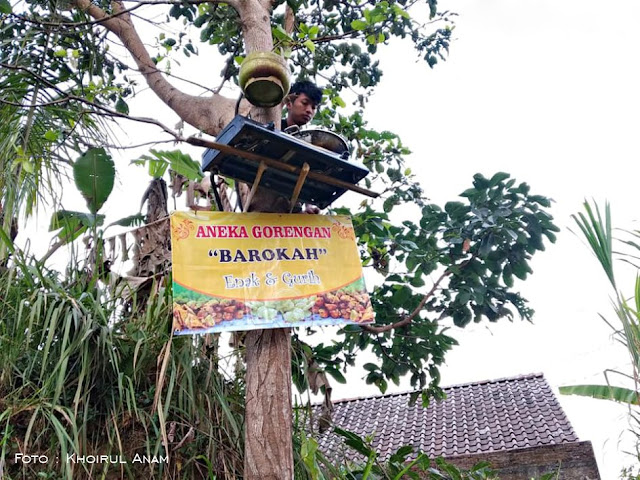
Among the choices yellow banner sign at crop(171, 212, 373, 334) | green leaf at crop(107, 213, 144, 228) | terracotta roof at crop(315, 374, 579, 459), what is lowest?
terracotta roof at crop(315, 374, 579, 459)

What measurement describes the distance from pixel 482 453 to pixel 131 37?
7.47 meters

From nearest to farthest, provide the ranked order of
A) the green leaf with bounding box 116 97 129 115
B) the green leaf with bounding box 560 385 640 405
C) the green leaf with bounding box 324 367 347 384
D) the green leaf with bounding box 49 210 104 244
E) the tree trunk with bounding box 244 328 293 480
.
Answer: the tree trunk with bounding box 244 328 293 480, the green leaf with bounding box 49 210 104 244, the green leaf with bounding box 324 367 347 384, the green leaf with bounding box 560 385 640 405, the green leaf with bounding box 116 97 129 115

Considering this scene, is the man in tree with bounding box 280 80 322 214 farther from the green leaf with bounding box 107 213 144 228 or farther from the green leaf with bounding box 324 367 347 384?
the green leaf with bounding box 107 213 144 228

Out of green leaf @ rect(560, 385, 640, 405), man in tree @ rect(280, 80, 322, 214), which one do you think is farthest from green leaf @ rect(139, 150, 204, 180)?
green leaf @ rect(560, 385, 640, 405)

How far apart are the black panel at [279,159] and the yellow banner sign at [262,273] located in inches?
6.6

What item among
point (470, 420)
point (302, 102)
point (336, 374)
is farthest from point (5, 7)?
point (470, 420)

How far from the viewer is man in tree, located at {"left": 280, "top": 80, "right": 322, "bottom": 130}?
3117mm

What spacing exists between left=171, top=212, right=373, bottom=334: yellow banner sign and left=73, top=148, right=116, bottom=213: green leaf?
1.09m

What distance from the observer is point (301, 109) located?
3133 mm

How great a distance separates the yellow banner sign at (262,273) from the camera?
2.51 metres

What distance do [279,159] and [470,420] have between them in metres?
8.56

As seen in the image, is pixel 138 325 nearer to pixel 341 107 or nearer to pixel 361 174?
pixel 361 174

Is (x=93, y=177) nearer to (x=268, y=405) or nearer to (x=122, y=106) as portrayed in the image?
(x=122, y=106)

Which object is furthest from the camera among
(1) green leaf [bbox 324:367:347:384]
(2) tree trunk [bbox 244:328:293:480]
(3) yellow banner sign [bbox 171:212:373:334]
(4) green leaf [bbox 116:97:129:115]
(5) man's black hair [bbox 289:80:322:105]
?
(4) green leaf [bbox 116:97:129:115]
